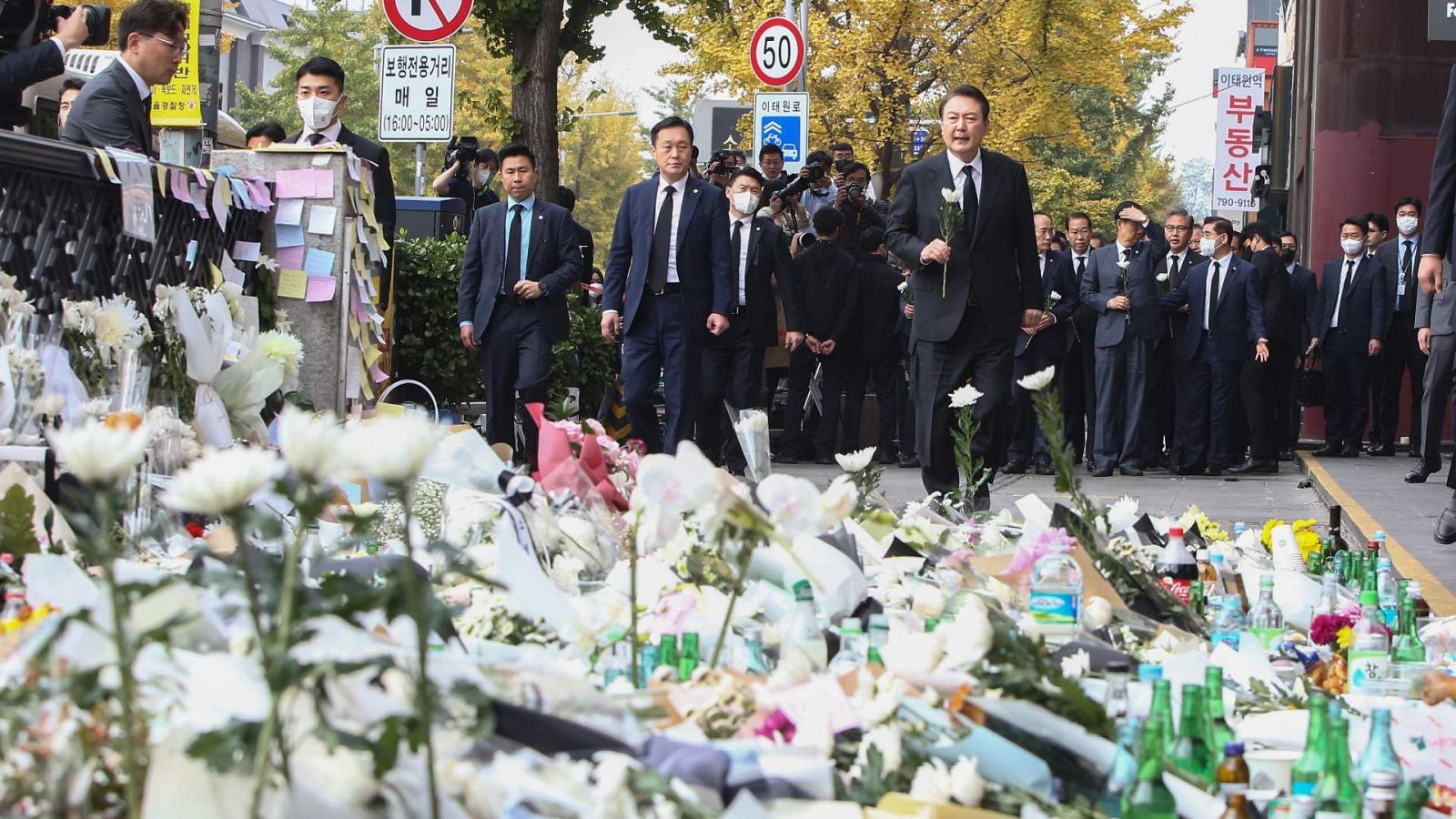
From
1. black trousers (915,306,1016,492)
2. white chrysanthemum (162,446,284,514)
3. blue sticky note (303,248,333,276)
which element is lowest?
black trousers (915,306,1016,492)

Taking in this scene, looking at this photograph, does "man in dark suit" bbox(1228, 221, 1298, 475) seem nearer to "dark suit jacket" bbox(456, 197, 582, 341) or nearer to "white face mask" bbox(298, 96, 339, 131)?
"dark suit jacket" bbox(456, 197, 582, 341)

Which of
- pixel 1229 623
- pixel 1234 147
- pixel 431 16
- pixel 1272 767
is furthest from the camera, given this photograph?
pixel 1234 147

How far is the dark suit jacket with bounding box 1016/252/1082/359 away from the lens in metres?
16.1

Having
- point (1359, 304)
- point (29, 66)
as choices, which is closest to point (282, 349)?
point (29, 66)

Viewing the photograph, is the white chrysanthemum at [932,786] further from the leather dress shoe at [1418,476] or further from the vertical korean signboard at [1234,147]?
the vertical korean signboard at [1234,147]

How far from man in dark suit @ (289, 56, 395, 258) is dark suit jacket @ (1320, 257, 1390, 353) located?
10.7m

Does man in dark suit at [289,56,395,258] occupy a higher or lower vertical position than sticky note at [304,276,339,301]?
higher

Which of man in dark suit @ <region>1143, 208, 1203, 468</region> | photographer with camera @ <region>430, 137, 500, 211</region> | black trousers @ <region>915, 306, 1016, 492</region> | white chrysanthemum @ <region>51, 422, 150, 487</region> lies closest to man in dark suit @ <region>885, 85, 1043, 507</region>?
black trousers @ <region>915, 306, 1016, 492</region>

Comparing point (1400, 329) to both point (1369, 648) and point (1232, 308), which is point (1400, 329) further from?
point (1369, 648)

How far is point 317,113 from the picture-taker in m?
10.2

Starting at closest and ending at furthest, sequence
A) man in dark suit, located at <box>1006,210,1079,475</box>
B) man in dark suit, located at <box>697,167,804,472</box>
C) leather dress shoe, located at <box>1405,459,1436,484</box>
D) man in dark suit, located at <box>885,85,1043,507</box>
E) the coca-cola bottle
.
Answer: the coca-cola bottle → man in dark suit, located at <box>885,85,1043,507</box> → man in dark suit, located at <box>697,167,804,472</box> → leather dress shoe, located at <box>1405,459,1436,484</box> → man in dark suit, located at <box>1006,210,1079,475</box>

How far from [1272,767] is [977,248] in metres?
6.01

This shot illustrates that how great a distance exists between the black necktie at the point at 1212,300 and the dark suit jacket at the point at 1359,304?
8.76 ft

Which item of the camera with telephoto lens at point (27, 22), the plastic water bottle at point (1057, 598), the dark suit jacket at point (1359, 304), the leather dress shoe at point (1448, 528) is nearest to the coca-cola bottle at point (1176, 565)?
the plastic water bottle at point (1057, 598)
